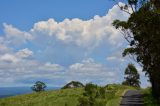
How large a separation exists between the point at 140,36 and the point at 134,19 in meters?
4.77

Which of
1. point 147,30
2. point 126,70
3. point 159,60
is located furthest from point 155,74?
point 126,70

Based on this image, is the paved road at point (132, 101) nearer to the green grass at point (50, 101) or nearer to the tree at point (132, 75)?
the green grass at point (50, 101)

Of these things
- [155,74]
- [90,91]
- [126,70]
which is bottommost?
[90,91]

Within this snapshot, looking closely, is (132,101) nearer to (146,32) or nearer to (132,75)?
(146,32)

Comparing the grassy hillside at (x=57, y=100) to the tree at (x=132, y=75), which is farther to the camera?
the tree at (x=132, y=75)

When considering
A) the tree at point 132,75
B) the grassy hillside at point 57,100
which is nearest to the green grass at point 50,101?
the grassy hillside at point 57,100

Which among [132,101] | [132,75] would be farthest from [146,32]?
[132,75]

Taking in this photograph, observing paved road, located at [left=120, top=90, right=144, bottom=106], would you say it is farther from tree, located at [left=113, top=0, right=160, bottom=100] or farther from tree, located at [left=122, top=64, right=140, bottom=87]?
tree, located at [left=122, top=64, right=140, bottom=87]

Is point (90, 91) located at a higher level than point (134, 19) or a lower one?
lower

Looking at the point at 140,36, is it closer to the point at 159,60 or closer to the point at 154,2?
the point at 159,60

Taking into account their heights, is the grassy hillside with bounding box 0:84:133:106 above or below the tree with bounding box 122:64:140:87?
below

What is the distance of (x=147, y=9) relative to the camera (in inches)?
2005

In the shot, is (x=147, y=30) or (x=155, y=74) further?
(x=155, y=74)

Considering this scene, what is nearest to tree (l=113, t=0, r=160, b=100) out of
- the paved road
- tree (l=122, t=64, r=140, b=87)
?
the paved road
